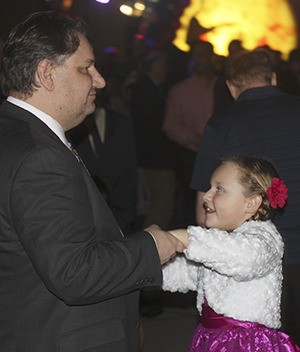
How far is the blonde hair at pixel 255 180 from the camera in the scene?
3.70m

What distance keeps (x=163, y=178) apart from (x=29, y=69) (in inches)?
207

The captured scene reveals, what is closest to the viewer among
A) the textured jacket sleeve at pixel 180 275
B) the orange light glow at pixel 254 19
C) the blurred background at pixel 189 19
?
the textured jacket sleeve at pixel 180 275

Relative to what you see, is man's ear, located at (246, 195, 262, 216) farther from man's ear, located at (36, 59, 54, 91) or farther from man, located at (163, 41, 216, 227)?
man, located at (163, 41, 216, 227)

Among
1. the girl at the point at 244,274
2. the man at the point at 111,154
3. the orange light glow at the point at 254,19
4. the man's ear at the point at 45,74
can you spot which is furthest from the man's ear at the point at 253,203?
the orange light glow at the point at 254,19

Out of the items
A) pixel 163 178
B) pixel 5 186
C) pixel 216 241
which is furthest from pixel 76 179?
pixel 163 178

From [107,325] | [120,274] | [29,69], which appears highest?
[29,69]

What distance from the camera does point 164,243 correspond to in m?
3.06

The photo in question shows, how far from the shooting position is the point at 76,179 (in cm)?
290

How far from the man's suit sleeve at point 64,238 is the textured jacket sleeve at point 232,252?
47cm

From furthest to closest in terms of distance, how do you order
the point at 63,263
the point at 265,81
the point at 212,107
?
1. the point at 212,107
2. the point at 265,81
3. the point at 63,263

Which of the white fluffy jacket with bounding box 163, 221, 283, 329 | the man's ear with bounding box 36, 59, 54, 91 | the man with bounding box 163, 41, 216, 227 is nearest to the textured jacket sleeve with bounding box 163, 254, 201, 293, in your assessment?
the white fluffy jacket with bounding box 163, 221, 283, 329

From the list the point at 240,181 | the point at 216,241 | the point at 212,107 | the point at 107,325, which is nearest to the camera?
the point at 107,325

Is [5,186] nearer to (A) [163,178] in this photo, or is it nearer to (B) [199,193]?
(B) [199,193]

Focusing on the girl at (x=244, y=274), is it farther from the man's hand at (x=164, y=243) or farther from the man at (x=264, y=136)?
the man at (x=264, y=136)
